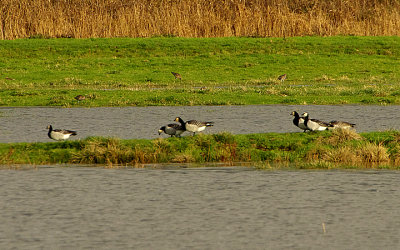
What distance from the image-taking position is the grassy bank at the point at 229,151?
2023 centimetres

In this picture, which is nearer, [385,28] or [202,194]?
[202,194]

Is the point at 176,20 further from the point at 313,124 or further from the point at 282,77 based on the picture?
the point at 313,124

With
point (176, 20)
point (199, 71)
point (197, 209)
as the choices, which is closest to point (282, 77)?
point (199, 71)

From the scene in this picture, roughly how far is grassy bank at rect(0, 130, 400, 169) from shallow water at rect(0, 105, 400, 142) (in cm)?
267

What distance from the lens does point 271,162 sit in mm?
20500

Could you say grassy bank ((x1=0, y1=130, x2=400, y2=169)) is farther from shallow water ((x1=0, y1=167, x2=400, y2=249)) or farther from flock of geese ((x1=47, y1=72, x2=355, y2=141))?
shallow water ((x1=0, y1=167, x2=400, y2=249))

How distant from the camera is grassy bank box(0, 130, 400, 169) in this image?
66.4 ft

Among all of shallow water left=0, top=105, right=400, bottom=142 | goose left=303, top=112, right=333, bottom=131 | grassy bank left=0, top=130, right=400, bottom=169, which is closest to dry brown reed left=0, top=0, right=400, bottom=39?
shallow water left=0, top=105, right=400, bottom=142

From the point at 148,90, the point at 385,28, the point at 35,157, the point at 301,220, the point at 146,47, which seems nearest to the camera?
the point at 301,220

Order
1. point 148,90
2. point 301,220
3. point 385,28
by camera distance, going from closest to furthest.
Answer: point 301,220
point 148,90
point 385,28

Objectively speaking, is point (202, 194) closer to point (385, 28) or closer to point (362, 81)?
point (362, 81)

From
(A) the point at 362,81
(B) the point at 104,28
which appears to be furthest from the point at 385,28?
(B) the point at 104,28

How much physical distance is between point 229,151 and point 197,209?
5548mm

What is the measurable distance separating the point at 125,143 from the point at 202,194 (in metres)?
4.56
